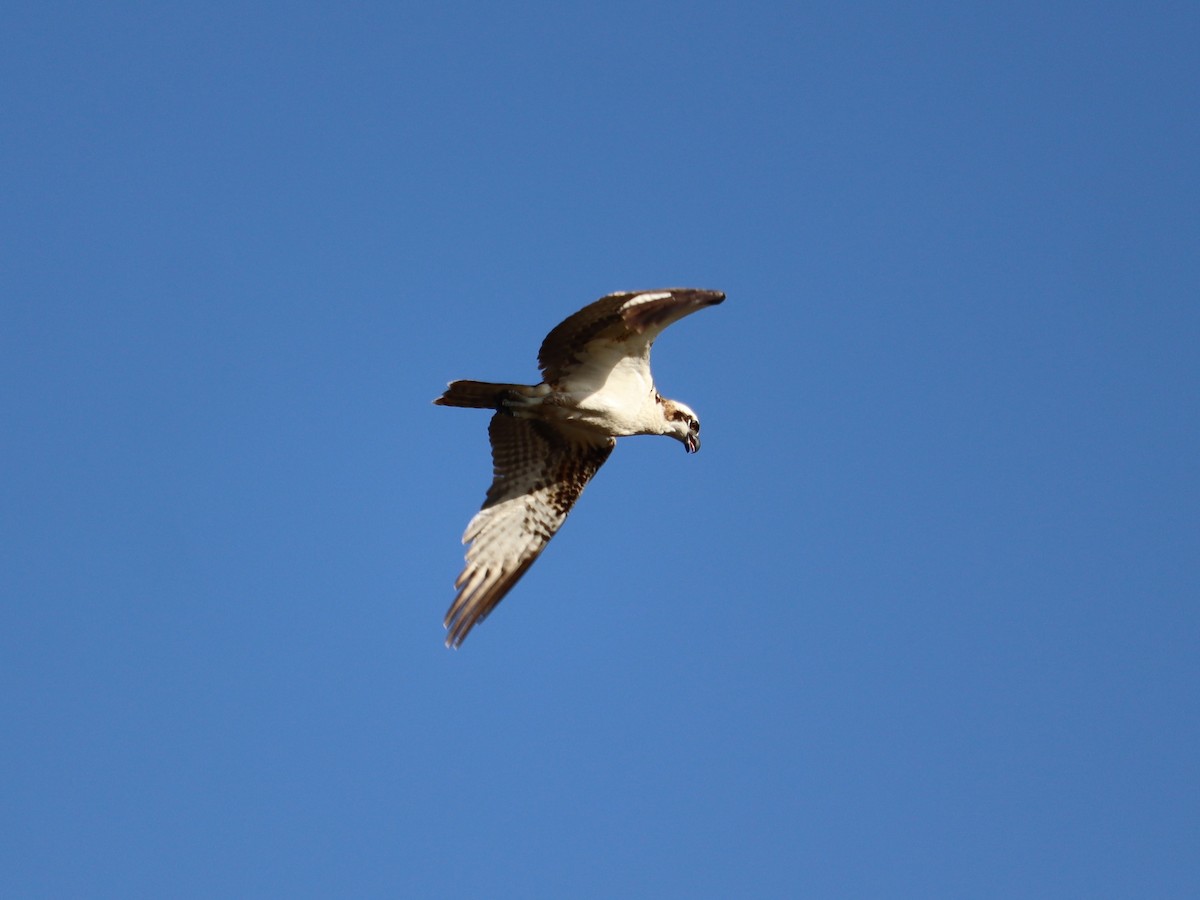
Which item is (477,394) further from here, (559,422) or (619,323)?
(619,323)

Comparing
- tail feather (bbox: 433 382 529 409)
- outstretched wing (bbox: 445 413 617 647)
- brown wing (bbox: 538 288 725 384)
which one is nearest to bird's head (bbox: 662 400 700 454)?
outstretched wing (bbox: 445 413 617 647)

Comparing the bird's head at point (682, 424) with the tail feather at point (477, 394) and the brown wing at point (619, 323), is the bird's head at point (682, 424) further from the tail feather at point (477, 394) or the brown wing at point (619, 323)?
the tail feather at point (477, 394)

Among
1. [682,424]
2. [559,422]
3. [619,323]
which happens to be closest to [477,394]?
[559,422]

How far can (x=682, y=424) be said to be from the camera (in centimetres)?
1470

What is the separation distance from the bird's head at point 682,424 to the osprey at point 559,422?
0.4 inches

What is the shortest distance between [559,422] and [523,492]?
1.10 m

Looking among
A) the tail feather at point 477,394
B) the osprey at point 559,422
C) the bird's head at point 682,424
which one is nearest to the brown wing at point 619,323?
the osprey at point 559,422

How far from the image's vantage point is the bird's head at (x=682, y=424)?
14.6 meters

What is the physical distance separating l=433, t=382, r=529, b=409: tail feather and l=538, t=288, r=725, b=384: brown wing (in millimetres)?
407

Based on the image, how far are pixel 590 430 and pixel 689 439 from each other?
1139 millimetres

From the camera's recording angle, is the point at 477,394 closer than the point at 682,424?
Yes

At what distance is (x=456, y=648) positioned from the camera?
13.7 metres

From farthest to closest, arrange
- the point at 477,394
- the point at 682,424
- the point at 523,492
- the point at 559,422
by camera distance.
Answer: the point at 523,492
the point at 682,424
the point at 559,422
the point at 477,394

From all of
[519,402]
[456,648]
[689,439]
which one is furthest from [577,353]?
[456,648]
